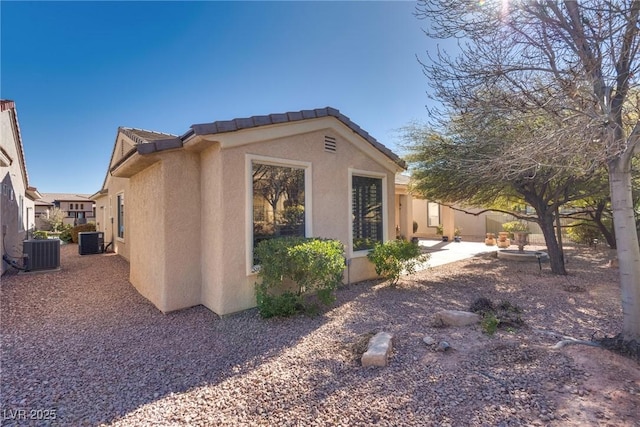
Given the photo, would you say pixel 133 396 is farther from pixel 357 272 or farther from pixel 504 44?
pixel 504 44

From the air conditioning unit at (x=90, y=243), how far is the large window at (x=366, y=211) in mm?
14695

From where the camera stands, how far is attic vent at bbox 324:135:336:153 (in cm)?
829

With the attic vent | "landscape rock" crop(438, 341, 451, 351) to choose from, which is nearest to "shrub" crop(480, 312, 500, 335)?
"landscape rock" crop(438, 341, 451, 351)

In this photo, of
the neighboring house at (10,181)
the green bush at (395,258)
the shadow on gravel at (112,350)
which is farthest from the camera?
the neighboring house at (10,181)

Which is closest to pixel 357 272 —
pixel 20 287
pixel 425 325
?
pixel 425 325

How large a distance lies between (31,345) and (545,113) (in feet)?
31.1

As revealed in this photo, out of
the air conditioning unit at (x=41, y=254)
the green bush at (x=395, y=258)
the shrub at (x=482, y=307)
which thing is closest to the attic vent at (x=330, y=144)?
the green bush at (x=395, y=258)

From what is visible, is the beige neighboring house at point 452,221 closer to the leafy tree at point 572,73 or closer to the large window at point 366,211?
the large window at point 366,211

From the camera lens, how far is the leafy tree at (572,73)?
406cm

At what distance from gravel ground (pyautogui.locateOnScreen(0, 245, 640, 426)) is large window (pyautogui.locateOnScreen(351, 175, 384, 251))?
2.47 meters

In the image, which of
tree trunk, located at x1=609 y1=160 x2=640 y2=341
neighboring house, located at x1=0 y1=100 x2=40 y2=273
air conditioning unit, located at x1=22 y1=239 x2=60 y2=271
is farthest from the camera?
air conditioning unit, located at x1=22 y1=239 x2=60 y2=271

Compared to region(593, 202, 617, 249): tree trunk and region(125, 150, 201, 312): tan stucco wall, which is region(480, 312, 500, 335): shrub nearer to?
region(125, 150, 201, 312): tan stucco wall

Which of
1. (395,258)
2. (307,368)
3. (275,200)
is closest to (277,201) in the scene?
(275,200)

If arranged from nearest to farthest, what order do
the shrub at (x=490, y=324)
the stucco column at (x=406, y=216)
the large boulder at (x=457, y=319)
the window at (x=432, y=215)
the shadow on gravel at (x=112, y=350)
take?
the shadow on gravel at (x=112, y=350), the shrub at (x=490, y=324), the large boulder at (x=457, y=319), the stucco column at (x=406, y=216), the window at (x=432, y=215)
